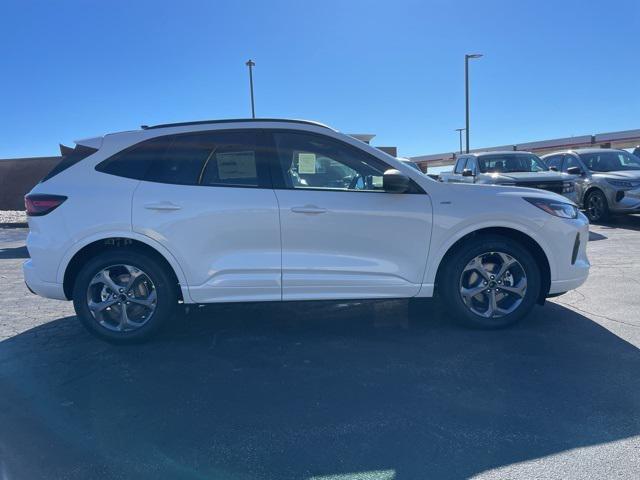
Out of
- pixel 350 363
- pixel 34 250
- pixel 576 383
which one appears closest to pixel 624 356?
pixel 576 383

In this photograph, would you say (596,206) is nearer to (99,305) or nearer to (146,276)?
(146,276)

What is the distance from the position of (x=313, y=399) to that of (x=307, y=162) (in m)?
2.03

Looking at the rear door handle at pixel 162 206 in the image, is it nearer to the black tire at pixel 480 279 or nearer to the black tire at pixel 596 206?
the black tire at pixel 480 279

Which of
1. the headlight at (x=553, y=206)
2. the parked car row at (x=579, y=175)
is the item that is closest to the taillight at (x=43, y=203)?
the headlight at (x=553, y=206)

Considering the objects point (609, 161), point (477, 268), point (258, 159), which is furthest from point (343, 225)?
point (609, 161)

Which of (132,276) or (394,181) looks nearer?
(394,181)

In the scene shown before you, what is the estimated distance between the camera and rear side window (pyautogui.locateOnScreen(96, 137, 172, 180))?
13.8ft

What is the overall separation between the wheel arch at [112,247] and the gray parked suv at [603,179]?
364 inches

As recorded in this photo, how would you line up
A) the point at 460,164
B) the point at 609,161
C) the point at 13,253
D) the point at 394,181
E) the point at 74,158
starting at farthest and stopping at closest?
the point at 460,164, the point at 609,161, the point at 13,253, the point at 74,158, the point at 394,181

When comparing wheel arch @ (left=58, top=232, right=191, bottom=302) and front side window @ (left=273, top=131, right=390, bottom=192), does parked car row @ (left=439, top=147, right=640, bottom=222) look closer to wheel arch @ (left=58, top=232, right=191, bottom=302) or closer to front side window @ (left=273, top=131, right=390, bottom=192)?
front side window @ (left=273, top=131, right=390, bottom=192)

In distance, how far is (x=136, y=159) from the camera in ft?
14.0

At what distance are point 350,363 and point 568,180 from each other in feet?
27.6

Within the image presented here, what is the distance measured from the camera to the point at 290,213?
4.10 metres

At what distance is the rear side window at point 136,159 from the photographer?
13.8ft
